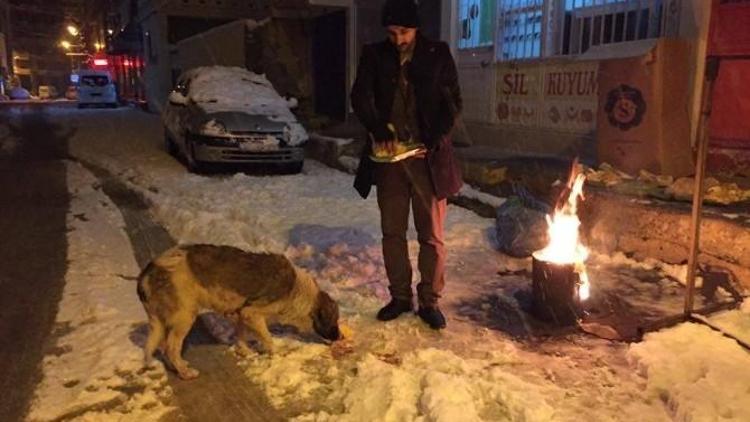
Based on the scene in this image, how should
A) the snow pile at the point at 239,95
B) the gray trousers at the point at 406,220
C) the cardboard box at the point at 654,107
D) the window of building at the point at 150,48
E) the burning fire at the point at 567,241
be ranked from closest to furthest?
the gray trousers at the point at 406,220
the burning fire at the point at 567,241
the cardboard box at the point at 654,107
the snow pile at the point at 239,95
the window of building at the point at 150,48

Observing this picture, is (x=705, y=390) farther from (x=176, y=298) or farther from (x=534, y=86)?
(x=534, y=86)

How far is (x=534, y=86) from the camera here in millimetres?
9328

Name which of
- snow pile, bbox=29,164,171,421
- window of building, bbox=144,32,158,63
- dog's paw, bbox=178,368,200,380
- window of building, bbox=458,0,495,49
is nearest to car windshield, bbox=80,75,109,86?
window of building, bbox=144,32,158,63

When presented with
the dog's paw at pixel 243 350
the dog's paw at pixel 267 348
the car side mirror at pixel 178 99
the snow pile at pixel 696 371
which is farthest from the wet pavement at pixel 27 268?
the snow pile at pixel 696 371

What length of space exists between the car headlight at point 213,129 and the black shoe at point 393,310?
7001mm

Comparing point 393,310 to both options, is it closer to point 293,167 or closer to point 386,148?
point 386,148

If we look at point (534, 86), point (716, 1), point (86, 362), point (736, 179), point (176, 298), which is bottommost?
point (86, 362)

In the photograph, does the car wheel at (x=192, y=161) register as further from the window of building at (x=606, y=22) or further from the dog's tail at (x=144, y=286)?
the dog's tail at (x=144, y=286)

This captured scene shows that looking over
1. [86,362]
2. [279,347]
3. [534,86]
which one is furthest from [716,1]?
[86,362]

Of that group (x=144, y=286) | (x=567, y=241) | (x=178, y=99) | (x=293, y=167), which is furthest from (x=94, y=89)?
(x=567, y=241)

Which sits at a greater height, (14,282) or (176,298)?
(176,298)

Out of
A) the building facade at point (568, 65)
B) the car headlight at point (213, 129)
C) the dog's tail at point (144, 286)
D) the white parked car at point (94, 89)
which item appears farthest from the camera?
the white parked car at point (94, 89)

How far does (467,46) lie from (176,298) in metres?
8.87

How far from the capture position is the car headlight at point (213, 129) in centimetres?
1050
